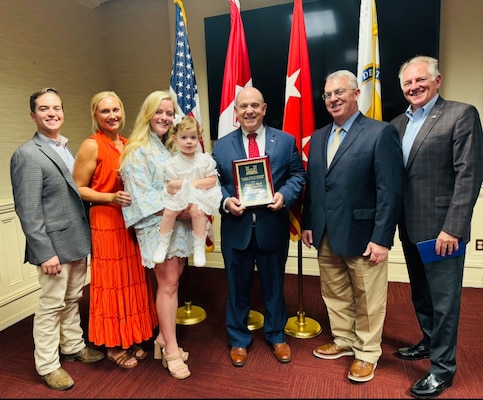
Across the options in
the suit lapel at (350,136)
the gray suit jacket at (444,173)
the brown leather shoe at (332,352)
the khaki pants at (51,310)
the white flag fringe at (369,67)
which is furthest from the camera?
the white flag fringe at (369,67)

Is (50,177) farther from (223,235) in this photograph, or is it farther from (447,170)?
(447,170)

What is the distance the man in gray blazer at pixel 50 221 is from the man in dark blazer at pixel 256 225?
34.8 inches

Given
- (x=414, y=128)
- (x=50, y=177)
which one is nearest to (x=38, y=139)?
(x=50, y=177)

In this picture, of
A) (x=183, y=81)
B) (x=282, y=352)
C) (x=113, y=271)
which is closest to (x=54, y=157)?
(x=113, y=271)

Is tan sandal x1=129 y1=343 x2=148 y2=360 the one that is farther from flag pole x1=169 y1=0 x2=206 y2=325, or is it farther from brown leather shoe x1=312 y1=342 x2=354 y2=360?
brown leather shoe x1=312 y1=342 x2=354 y2=360

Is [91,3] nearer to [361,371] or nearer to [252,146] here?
[252,146]

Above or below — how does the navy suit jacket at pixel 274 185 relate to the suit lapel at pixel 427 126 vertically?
below

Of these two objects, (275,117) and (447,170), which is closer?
(447,170)

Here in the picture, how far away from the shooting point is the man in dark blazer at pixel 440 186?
1848 mm

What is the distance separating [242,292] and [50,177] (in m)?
1.33

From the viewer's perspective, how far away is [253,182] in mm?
2207

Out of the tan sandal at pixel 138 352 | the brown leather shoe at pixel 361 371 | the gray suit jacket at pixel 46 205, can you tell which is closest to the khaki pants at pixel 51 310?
the gray suit jacket at pixel 46 205

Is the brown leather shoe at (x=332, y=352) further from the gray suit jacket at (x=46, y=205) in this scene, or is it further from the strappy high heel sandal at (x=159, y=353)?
the gray suit jacket at (x=46, y=205)

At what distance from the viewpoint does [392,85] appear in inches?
131
